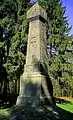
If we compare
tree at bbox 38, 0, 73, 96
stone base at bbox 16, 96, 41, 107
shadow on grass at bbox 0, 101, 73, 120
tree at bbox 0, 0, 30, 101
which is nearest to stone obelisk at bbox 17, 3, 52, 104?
stone base at bbox 16, 96, 41, 107

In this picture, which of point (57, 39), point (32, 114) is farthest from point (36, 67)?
point (57, 39)

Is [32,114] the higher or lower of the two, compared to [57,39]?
lower

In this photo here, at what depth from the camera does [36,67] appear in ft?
34.2

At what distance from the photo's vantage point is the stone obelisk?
32.8ft

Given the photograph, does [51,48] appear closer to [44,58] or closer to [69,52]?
[69,52]

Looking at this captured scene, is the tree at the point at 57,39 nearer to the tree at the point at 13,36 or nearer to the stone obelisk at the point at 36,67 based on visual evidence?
the tree at the point at 13,36

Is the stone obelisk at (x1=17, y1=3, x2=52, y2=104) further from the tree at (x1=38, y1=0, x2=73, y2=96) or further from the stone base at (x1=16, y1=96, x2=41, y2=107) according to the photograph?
the tree at (x1=38, y1=0, x2=73, y2=96)

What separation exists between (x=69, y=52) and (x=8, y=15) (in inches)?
270

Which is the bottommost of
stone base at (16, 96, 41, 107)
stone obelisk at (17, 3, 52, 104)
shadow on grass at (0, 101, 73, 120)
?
shadow on grass at (0, 101, 73, 120)

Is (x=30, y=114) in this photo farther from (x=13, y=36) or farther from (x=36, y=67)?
(x=13, y=36)

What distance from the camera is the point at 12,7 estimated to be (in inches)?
778

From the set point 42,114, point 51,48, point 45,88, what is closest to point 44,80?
point 45,88

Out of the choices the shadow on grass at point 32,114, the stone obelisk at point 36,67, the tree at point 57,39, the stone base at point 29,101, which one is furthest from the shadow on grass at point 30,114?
the tree at point 57,39

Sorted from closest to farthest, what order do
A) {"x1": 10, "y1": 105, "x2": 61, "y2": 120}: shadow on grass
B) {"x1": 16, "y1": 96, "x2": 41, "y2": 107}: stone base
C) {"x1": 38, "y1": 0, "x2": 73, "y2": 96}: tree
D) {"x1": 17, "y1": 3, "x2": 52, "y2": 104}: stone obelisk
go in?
{"x1": 10, "y1": 105, "x2": 61, "y2": 120}: shadow on grass → {"x1": 16, "y1": 96, "x2": 41, "y2": 107}: stone base → {"x1": 17, "y1": 3, "x2": 52, "y2": 104}: stone obelisk → {"x1": 38, "y1": 0, "x2": 73, "y2": 96}: tree
